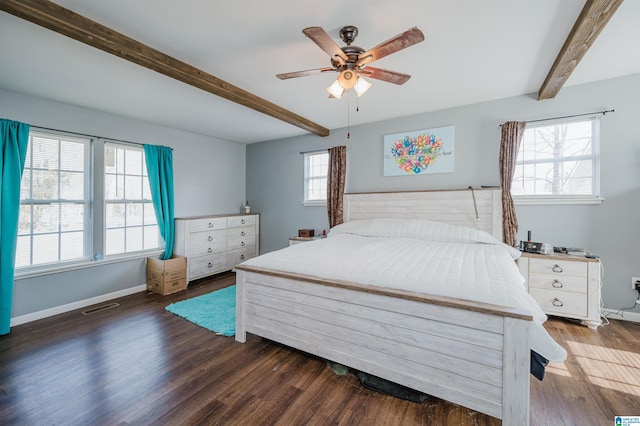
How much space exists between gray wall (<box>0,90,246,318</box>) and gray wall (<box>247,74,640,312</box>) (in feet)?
5.09

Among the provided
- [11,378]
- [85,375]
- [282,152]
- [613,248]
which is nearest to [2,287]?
[11,378]

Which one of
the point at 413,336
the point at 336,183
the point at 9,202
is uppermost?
the point at 336,183

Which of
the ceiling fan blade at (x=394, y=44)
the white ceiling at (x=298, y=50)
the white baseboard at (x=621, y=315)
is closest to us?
the ceiling fan blade at (x=394, y=44)

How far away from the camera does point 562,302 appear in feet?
8.48

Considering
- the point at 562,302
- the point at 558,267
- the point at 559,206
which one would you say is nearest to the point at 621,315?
the point at 562,302

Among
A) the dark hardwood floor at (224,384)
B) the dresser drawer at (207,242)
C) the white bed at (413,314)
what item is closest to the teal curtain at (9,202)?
the dark hardwood floor at (224,384)

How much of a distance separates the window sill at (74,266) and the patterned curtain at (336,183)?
9.05 feet

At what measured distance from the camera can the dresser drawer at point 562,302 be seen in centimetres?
252

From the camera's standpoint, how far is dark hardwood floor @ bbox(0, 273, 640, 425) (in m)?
1.48

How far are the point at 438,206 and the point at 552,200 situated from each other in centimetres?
115

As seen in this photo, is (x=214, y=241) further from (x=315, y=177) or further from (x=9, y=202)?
(x=9, y=202)

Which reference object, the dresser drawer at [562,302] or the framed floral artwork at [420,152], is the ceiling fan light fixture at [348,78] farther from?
the dresser drawer at [562,302]

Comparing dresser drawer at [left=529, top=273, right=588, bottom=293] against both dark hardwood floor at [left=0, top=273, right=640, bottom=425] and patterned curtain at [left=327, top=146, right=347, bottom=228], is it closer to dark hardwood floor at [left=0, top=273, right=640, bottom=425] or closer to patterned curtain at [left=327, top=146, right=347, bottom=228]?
dark hardwood floor at [left=0, top=273, right=640, bottom=425]

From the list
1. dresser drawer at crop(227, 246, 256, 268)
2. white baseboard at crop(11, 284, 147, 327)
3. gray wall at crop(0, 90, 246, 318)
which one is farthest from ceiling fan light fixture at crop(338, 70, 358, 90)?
white baseboard at crop(11, 284, 147, 327)
